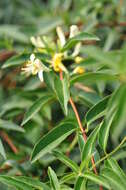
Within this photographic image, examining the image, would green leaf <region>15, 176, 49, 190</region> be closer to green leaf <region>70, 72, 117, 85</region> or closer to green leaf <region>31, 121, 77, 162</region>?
green leaf <region>31, 121, 77, 162</region>

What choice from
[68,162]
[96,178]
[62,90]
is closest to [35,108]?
[62,90]

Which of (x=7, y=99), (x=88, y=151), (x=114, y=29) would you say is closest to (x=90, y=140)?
(x=88, y=151)

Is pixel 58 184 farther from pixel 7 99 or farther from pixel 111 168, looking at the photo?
pixel 7 99

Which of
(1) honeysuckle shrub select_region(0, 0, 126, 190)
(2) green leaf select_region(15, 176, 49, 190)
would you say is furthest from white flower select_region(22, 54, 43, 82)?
(2) green leaf select_region(15, 176, 49, 190)

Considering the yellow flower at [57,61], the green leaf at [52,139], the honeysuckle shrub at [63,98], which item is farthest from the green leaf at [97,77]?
the yellow flower at [57,61]

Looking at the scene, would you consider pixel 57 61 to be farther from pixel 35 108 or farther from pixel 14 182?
pixel 14 182

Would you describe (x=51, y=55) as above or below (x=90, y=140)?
above

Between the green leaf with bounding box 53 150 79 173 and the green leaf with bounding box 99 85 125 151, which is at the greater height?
the green leaf with bounding box 99 85 125 151

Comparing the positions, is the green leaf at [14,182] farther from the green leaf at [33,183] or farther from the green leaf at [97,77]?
the green leaf at [97,77]
